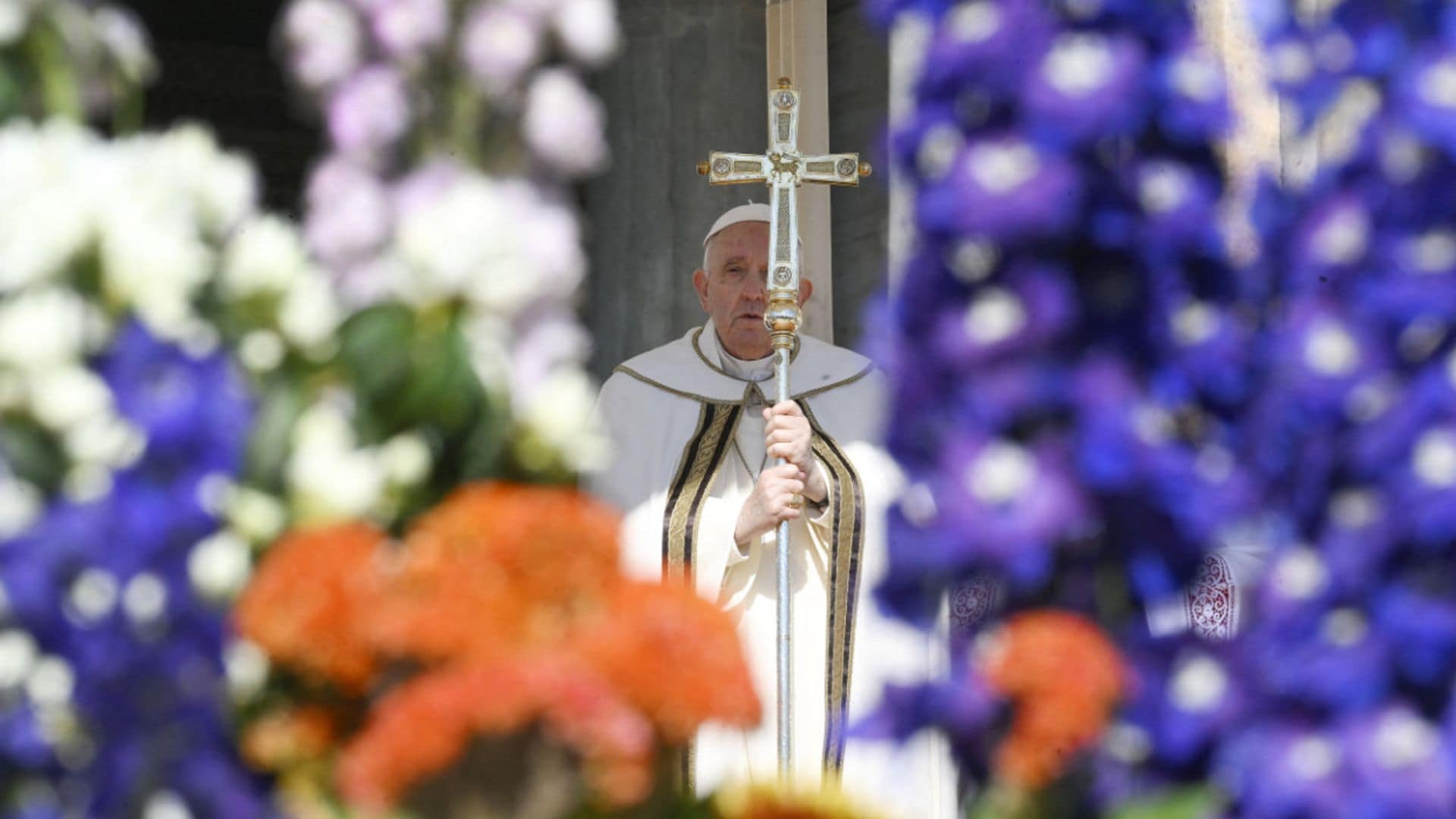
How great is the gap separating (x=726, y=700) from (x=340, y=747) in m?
0.32

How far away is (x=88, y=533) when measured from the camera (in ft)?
4.24

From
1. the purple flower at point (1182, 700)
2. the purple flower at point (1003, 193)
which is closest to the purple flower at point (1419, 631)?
the purple flower at point (1182, 700)

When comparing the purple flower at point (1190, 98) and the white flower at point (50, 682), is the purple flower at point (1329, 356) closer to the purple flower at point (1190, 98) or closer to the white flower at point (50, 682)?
the purple flower at point (1190, 98)

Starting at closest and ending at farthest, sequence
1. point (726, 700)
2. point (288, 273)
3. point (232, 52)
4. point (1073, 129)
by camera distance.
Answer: point (726, 700) < point (1073, 129) < point (288, 273) < point (232, 52)

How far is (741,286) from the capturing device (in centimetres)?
461

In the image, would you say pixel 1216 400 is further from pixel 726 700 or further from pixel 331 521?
pixel 331 521

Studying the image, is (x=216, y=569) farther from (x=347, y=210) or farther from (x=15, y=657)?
(x=347, y=210)

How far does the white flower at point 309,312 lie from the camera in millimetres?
1418

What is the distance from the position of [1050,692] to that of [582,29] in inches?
21.6

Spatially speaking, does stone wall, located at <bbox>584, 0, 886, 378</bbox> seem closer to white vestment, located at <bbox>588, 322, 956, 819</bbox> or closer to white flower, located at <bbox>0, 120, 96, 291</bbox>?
white vestment, located at <bbox>588, 322, 956, 819</bbox>

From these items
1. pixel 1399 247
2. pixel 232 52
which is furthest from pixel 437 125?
pixel 232 52

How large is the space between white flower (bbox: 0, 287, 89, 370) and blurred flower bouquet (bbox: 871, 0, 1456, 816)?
565 millimetres

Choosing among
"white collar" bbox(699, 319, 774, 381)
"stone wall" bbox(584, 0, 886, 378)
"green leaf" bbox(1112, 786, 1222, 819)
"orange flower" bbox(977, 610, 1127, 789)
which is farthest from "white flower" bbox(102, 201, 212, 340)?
"stone wall" bbox(584, 0, 886, 378)

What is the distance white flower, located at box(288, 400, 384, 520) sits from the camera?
1337 millimetres
